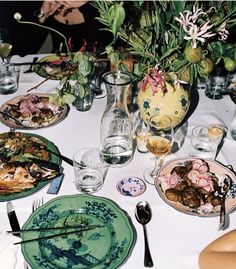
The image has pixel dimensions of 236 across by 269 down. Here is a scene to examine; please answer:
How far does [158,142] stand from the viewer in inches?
48.9

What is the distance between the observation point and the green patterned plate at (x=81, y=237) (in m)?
0.97

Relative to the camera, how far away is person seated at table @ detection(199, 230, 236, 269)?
92 centimetres

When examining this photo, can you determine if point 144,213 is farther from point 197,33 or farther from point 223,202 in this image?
point 197,33

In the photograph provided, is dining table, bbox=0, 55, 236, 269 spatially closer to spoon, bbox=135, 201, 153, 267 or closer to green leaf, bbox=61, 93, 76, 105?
spoon, bbox=135, 201, 153, 267

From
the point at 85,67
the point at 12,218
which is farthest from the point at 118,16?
the point at 12,218

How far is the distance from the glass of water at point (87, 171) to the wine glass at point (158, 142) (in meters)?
0.14

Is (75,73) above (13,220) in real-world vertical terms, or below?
above

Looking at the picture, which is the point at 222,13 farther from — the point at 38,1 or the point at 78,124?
the point at 38,1

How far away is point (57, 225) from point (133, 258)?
0.69ft

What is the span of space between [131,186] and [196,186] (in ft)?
0.59

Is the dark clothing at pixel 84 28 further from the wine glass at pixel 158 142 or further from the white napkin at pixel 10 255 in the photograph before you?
the white napkin at pixel 10 255

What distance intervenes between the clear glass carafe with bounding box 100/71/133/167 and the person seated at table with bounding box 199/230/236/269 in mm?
408

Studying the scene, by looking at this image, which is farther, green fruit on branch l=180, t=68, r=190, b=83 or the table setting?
green fruit on branch l=180, t=68, r=190, b=83

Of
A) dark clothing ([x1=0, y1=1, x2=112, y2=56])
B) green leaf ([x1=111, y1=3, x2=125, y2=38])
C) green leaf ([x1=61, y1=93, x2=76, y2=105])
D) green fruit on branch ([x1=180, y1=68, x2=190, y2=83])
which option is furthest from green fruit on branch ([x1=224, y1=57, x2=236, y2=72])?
dark clothing ([x1=0, y1=1, x2=112, y2=56])
